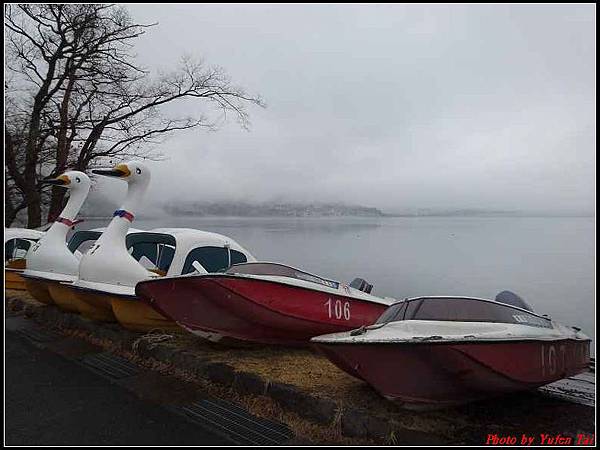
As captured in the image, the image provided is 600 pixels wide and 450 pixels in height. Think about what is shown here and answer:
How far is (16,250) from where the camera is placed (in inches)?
519

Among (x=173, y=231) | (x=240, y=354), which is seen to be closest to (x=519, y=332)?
(x=240, y=354)

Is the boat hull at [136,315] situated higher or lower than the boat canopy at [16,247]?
lower

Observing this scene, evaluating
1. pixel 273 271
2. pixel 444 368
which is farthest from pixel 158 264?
pixel 444 368

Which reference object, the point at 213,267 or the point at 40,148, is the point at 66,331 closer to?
the point at 213,267

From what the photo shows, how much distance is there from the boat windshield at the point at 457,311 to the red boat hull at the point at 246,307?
1.75 meters

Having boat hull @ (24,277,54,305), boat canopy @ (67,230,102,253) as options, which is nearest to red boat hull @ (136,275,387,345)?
boat hull @ (24,277,54,305)

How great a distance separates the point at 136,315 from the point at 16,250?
7.90 metres

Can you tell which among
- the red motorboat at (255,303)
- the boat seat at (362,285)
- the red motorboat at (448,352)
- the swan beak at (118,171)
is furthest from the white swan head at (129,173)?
the red motorboat at (448,352)

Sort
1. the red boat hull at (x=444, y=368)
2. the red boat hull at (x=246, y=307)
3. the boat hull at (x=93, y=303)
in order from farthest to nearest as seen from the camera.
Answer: the boat hull at (x=93, y=303), the red boat hull at (x=246, y=307), the red boat hull at (x=444, y=368)

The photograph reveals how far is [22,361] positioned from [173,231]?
131 inches

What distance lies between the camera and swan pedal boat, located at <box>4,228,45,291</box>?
40.7 feet

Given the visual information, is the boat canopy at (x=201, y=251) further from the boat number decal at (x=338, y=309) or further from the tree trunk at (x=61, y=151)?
the tree trunk at (x=61, y=151)

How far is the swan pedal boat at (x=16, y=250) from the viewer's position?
1241cm

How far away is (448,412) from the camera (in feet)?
13.8
